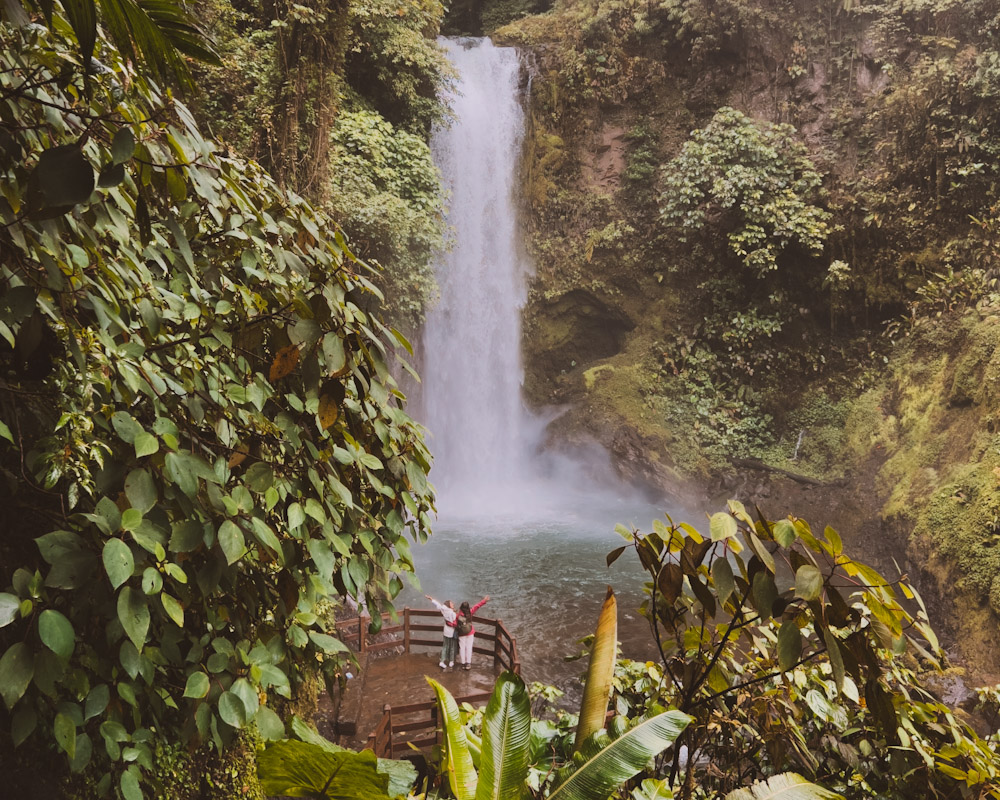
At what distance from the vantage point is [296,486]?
6.34 ft

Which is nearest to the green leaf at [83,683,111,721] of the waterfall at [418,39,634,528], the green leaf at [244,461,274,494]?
the green leaf at [244,461,274,494]

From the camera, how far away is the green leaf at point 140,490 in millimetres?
1518

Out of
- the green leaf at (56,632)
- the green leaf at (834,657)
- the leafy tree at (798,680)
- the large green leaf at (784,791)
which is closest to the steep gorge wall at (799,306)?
the leafy tree at (798,680)

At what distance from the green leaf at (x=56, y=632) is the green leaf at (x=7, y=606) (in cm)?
5

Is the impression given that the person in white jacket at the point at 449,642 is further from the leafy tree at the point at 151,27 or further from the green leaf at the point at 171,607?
the leafy tree at the point at 151,27

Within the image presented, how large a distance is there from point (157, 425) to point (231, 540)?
35cm

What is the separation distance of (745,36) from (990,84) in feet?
15.9

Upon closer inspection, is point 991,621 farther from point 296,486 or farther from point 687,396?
point 296,486

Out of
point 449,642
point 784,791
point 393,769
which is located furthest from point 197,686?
point 449,642

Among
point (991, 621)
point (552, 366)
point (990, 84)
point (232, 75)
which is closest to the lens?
point (991, 621)

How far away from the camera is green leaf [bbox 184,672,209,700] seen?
1680mm

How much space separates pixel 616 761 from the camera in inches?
54.4

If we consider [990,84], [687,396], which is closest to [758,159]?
[990,84]

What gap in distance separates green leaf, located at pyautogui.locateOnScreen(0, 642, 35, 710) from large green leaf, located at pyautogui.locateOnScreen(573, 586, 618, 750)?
1.29m
